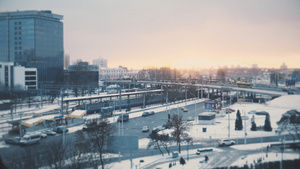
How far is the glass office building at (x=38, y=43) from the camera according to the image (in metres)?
13.0

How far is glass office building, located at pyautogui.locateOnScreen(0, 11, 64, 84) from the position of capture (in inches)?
513

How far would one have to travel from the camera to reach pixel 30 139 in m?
5.38

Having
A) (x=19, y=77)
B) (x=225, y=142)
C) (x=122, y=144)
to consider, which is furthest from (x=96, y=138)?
(x=19, y=77)

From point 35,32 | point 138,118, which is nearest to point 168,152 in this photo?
→ point 138,118

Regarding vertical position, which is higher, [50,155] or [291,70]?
[291,70]

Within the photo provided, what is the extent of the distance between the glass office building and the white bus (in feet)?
26.9

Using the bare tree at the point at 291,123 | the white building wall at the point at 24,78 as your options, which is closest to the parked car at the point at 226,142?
the bare tree at the point at 291,123

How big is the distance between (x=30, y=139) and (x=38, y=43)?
391 inches

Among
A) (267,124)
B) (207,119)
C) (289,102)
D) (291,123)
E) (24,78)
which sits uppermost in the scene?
(24,78)

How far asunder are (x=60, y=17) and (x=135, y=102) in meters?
6.95

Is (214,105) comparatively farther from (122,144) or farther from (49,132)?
(49,132)

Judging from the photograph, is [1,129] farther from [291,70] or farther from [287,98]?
[291,70]

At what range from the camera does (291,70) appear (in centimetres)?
609

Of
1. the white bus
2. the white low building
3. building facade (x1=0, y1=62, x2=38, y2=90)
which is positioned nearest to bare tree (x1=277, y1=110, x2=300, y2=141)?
the white low building
